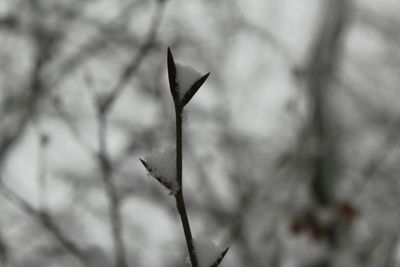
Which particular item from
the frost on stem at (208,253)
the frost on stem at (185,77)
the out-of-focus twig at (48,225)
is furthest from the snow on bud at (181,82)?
the out-of-focus twig at (48,225)

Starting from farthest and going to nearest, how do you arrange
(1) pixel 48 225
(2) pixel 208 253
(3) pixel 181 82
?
(1) pixel 48 225 → (2) pixel 208 253 → (3) pixel 181 82

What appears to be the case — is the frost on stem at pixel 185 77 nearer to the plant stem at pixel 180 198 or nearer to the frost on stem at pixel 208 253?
the plant stem at pixel 180 198

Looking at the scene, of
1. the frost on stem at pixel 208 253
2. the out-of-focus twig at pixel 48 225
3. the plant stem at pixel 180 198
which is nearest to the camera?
the plant stem at pixel 180 198

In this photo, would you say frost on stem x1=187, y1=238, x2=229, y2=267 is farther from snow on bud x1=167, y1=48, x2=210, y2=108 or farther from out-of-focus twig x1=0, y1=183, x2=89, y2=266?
out-of-focus twig x1=0, y1=183, x2=89, y2=266

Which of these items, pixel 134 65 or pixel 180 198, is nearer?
pixel 180 198

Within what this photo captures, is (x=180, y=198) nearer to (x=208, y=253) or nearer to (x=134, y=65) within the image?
(x=208, y=253)

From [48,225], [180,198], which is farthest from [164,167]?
[48,225]
